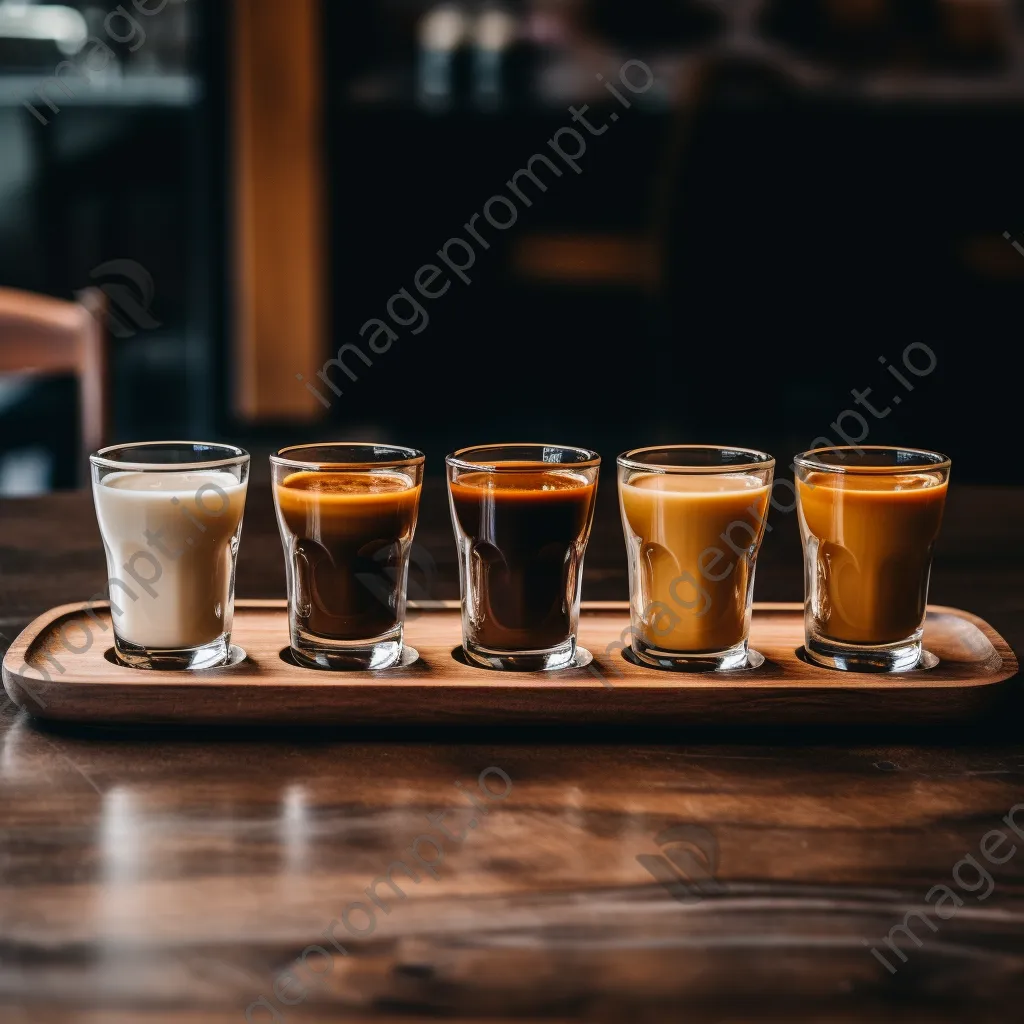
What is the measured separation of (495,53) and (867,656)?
3356 millimetres

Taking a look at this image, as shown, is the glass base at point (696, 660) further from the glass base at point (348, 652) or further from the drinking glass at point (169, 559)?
the drinking glass at point (169, 559)

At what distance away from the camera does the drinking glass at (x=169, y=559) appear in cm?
94

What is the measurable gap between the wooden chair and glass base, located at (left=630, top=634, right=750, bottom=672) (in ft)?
3.70

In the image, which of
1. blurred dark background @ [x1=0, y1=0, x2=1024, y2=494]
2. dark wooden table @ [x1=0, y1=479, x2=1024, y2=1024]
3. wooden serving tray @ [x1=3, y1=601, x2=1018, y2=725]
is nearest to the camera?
dark wooden table @ [x1=0, y1=479, x2=1024, y2=1024]

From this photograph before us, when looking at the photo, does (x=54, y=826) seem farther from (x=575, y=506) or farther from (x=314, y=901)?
(x=575, y=506)

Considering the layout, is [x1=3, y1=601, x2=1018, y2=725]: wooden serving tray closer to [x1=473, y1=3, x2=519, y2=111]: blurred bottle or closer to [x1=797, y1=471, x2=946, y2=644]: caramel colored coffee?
[x1=797, y1=471, x2=946, y2=644]: caramel colored coffee

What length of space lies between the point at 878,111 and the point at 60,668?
11.8 feet

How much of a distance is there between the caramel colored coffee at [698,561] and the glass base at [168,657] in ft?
1.05

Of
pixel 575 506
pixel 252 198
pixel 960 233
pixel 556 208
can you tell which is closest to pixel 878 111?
pixel 960 233

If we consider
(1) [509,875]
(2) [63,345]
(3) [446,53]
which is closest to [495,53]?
(3) [446,53]

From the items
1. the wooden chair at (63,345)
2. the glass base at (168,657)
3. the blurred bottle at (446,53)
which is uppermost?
the blurred bottle at (446,53)

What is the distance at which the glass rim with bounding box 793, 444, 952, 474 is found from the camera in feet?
3.12

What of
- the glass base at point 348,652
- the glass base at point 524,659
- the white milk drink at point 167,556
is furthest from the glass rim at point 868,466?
the white milk drink at point 167,556

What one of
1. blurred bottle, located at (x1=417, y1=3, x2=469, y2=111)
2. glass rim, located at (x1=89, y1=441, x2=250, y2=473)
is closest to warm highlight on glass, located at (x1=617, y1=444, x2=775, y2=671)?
glass rim, located at (x1=89, y1=441, x2=250, y2=473)
